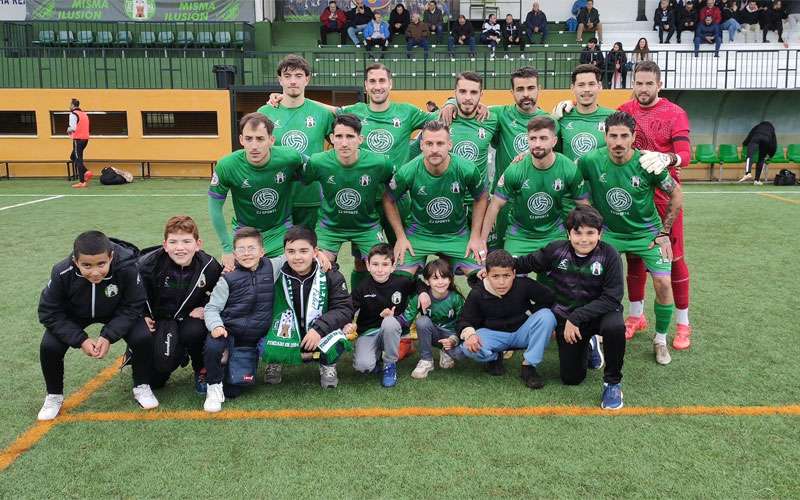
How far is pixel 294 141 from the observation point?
538cm

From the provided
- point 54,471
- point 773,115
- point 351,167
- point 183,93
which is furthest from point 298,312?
point 773,115

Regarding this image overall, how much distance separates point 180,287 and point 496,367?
2.08m

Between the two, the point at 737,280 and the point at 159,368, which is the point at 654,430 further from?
the point at 737,280

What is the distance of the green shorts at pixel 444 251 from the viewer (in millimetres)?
4957

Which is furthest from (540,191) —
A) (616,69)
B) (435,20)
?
(435,20)

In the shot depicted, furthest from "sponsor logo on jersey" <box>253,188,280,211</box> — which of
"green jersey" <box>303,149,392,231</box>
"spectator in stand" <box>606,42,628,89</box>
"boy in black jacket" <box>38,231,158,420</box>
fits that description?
"spectator in stand" <box>606,42,628,89</box>

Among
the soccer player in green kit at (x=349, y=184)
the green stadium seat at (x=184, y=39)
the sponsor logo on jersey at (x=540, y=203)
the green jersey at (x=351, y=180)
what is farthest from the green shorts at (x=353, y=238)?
the green stadium seat at (x=184, y=39)

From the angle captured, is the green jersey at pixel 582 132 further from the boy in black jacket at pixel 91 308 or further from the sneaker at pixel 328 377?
the boy in black jacket at pixel 91 308

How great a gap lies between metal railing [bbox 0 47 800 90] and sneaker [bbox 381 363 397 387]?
16.4 m

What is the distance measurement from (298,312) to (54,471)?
160 centimetres

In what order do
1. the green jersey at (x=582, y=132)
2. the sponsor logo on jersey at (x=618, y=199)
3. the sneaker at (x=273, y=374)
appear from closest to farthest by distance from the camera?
1. the sneaker at (x=273, y=374)
2. the sponsor logo on jersey at (x=618, y=199)
3. the green jersey at (x=582, y=132)

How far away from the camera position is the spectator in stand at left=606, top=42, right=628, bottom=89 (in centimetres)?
1886

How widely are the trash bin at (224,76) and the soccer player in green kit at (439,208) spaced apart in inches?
617

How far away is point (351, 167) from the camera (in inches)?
191
